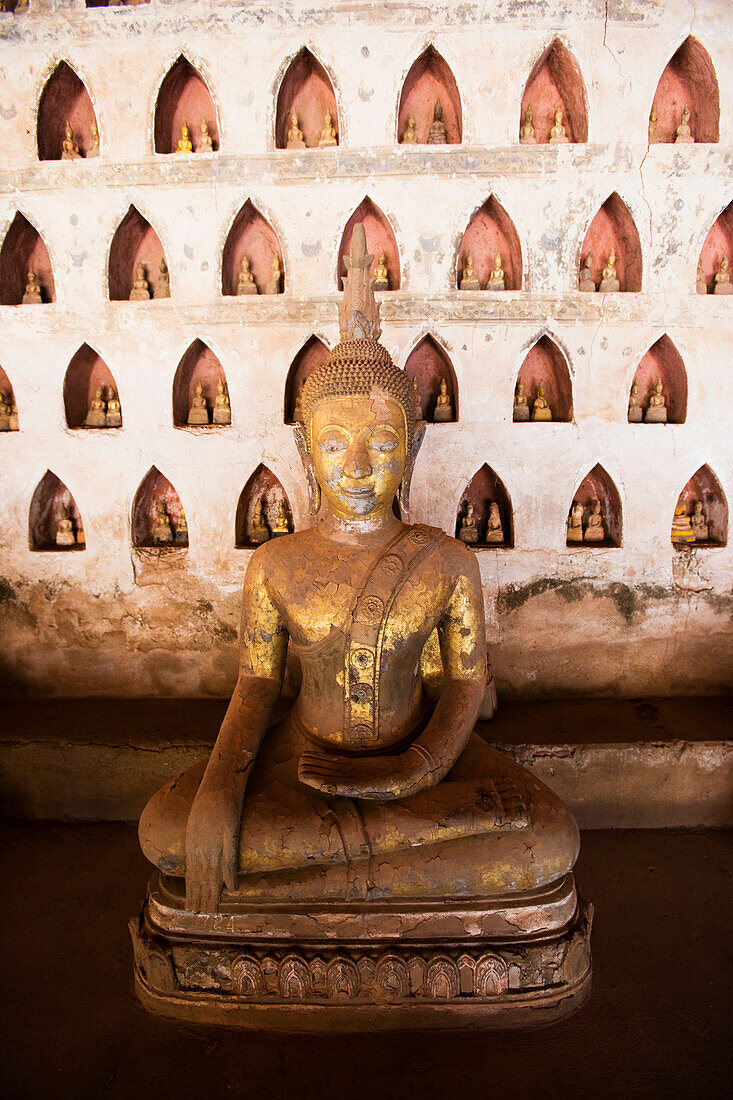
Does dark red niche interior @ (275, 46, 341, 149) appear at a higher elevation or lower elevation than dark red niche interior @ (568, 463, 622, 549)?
higher

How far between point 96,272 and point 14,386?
0.83 metres

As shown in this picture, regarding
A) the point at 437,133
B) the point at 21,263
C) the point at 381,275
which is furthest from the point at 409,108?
the point at 21,263

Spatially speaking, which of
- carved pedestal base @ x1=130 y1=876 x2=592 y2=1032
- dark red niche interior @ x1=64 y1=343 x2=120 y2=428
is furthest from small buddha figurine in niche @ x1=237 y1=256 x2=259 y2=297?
carved pedestal base @ x1=130 y1=876 x2=592 y2=1032

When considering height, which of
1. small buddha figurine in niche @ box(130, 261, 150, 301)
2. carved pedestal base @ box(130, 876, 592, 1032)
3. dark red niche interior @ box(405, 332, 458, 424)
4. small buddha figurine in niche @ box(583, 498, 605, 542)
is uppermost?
small buddha figurine in niche @ box(130, 261, 150, 301)

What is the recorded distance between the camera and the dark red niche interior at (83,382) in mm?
4066

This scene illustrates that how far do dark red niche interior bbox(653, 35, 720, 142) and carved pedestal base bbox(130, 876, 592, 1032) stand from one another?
397cm

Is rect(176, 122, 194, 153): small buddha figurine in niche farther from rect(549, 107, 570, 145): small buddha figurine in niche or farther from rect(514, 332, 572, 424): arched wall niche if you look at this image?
rect(514, 332, 572, 424): arched wall niche

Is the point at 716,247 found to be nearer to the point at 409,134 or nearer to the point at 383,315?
the point at 409,134

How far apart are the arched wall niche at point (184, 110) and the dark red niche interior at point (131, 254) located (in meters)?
0.43

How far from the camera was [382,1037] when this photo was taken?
248 centimetres

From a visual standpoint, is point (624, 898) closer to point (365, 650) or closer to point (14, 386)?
point (365, 650)

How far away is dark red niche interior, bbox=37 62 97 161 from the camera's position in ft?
12.6

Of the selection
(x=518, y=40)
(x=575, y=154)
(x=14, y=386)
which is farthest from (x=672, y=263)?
(x=14, y=386)

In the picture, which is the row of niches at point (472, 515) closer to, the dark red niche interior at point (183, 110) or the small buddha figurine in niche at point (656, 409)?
the small buddha figurine in niche at point (656, 409)
